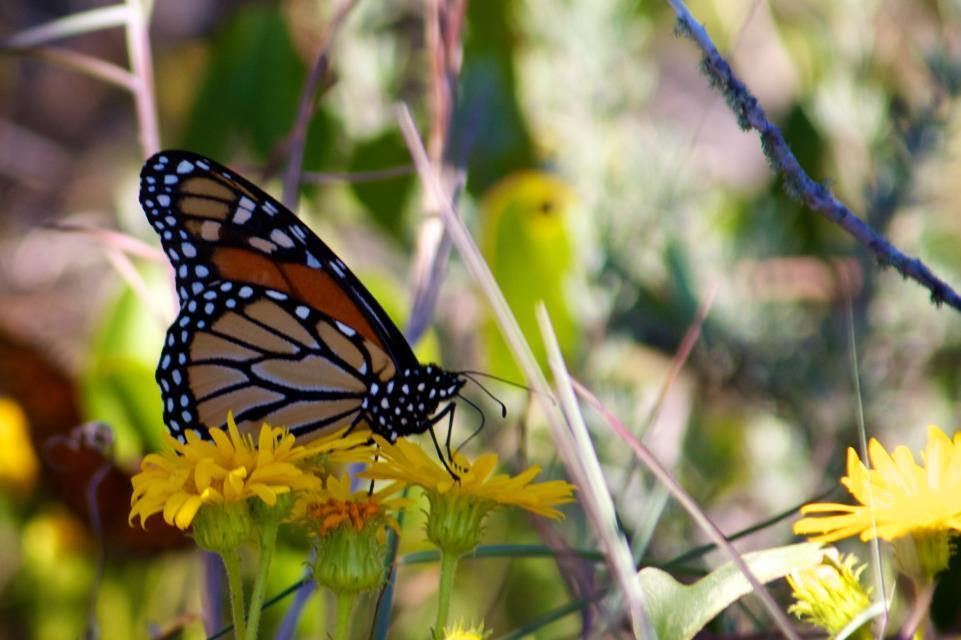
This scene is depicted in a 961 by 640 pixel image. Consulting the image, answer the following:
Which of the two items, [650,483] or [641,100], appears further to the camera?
[641,100]

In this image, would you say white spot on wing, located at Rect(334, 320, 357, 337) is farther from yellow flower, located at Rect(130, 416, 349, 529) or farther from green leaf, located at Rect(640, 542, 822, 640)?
green leaf, located at Rect(640, 542, 822, 640)

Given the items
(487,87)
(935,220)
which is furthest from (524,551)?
(935,220)

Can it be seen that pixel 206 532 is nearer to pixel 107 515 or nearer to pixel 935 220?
pixel 107 515

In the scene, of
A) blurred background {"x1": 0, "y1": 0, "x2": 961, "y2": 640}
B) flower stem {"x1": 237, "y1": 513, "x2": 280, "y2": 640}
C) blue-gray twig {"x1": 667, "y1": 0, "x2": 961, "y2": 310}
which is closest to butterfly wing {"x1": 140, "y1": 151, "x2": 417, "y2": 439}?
blurred background {"x1": 0, "y1": 0, "x2": 961, "y2": 640}

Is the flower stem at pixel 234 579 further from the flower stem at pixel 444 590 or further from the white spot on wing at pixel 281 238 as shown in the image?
the white spot on wing at pixel 281 238

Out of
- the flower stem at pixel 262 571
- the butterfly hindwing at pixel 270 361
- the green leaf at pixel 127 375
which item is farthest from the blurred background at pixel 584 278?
the flower stem at pixel 262 571

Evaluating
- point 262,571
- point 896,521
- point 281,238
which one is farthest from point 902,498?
point 281,238

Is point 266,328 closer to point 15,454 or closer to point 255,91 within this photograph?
point 15,454
